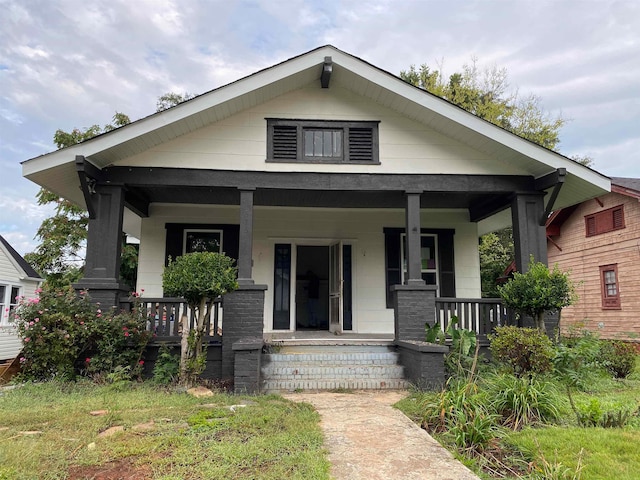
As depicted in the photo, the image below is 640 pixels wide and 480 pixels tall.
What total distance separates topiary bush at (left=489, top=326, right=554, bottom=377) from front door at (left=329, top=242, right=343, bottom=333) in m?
4.17

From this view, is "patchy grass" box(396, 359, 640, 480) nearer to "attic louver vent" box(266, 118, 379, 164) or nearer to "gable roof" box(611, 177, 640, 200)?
"attic louver vent" box(266, 118, 379, 164)

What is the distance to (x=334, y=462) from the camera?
3045 millimetres

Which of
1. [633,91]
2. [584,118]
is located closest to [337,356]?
[633,91]

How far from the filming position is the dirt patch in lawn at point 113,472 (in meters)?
2.71

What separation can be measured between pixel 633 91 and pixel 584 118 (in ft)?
A: 10.2

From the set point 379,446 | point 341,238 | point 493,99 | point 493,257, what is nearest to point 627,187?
point 493,257

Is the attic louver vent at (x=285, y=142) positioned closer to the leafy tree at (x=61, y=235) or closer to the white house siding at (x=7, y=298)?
the leafy tree at (x=61, y=235)

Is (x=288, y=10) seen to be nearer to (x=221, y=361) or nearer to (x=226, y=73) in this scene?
(x=221, y=361)

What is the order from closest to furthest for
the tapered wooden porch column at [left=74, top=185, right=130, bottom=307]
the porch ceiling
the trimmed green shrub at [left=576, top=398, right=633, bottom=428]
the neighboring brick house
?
the trimmed green shrub at [left=576, top=398, right=633, bottom=428] → the tapered wooden porch column at [left=74, top=185, right=130, bottom=307] → the porch ceiling → the neighboring brick house

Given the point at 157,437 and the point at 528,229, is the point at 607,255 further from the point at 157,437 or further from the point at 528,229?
the point at 157,437

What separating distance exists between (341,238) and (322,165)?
2.53m

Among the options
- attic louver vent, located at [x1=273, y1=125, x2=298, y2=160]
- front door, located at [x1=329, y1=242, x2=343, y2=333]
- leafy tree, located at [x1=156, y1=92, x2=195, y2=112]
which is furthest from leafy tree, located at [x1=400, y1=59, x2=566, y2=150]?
attic louver vent, located at [x1=273, y1=125, x2=298, y2=160]

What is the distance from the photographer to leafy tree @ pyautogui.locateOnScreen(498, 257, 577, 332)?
6355mm

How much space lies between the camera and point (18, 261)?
603 inches
